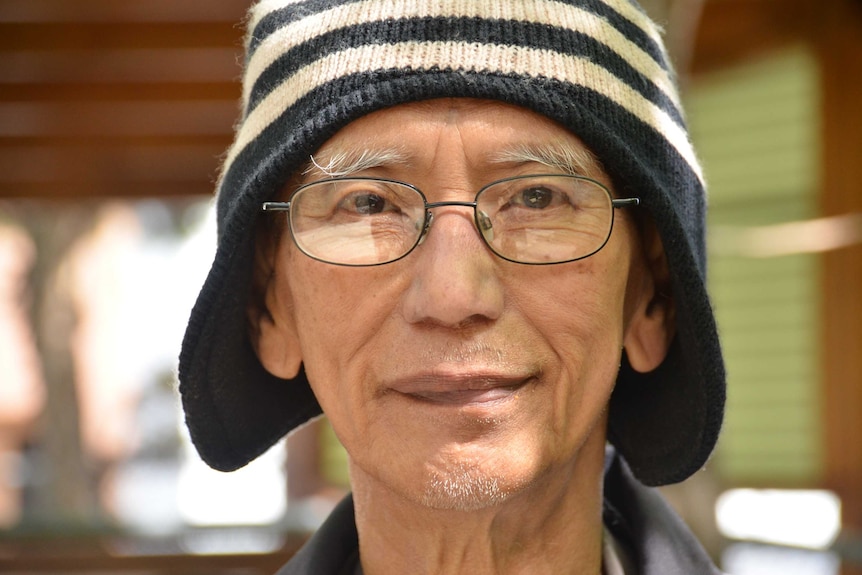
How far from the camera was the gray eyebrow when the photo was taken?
1.67 m

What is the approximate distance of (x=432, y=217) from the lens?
165cm

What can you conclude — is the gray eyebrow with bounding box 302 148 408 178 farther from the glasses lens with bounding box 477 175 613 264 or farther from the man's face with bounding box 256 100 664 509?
the glasses lens with bounding box 477 175 613 264

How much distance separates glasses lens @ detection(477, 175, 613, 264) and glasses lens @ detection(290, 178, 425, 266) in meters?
0.12

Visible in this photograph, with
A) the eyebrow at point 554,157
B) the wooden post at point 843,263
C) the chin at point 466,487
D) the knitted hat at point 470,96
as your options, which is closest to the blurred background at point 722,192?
the wooden post at point 843,263

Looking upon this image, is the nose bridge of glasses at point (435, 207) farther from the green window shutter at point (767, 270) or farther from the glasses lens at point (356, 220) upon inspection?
the green window shutter at point (767, 270)

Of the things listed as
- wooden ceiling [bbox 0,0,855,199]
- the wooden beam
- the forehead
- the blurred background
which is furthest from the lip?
the wooden beam

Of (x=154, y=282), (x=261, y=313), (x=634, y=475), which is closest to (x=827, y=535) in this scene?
(x=634, y=475)

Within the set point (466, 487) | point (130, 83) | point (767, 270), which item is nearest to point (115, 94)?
point (130, 83)

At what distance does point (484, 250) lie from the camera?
1648 millimetres

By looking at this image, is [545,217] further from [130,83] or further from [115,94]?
[115,94]

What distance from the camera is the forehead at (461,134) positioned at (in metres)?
1.65

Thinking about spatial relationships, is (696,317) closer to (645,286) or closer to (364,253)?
(645,286)

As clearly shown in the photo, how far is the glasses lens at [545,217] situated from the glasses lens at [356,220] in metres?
0.12

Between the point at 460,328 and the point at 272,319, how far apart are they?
485 millimetres
